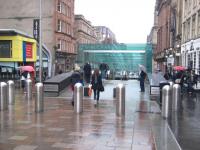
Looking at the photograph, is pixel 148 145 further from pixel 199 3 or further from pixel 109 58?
pixel 109 58

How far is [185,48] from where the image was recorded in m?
36.8

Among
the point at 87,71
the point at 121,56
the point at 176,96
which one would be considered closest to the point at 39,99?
the point at 176,96

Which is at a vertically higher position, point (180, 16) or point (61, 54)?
point (180, 16)

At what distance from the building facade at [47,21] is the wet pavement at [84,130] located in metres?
42.0

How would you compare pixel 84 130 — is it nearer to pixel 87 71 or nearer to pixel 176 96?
pixel 176 96

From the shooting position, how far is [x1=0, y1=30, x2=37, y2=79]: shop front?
32.0 m

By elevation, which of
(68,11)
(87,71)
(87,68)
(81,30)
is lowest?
(87,71)

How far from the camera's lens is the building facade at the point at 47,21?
5703cm

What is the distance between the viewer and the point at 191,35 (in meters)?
33.7

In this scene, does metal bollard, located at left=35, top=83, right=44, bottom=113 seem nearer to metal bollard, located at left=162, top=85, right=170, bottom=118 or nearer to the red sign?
metal bollard, located at left=162, top=85, right=170, bottom=118

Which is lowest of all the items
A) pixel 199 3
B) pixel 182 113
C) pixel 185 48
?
pixel 182 113

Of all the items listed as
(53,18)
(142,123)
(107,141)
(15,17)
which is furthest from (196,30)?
(15,17)

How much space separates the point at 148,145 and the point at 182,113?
19.1ft

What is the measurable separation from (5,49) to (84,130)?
2441 cm
